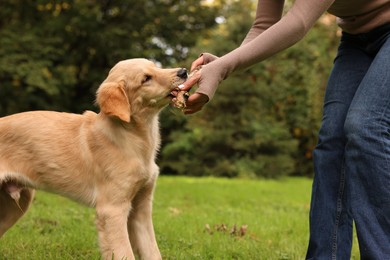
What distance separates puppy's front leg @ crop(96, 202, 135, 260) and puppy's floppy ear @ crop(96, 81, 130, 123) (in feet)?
2.09

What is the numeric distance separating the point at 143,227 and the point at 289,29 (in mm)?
1835

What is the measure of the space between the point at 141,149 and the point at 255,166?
47.1 ft

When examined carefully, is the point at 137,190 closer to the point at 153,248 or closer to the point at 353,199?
the point at 153,248

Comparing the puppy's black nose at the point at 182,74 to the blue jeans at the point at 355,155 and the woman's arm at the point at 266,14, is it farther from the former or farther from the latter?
the blue jeans at the point at 355,155

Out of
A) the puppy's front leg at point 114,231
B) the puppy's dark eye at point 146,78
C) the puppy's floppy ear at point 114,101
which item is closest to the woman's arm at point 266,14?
the puppy's dark eye at point 146,78

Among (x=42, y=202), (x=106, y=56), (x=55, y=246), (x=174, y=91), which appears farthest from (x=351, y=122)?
(x=106, y=56)

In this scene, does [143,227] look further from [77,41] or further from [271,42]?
[77,41]

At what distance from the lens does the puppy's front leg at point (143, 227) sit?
3.90 m

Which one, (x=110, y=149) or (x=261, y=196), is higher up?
(x=110, y=149)

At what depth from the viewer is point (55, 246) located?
4.57 meters

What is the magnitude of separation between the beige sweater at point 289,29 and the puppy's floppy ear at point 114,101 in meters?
0.76

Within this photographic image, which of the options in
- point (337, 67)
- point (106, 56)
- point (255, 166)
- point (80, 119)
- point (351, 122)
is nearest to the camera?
point (351, 122)

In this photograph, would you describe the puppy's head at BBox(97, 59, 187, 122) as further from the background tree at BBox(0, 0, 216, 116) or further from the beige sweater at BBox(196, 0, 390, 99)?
the background tree at BBox(0, 0, 216, 116)


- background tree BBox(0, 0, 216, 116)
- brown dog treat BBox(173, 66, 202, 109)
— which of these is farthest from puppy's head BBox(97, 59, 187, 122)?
background tree BBox(0, 0, 216, 116)
